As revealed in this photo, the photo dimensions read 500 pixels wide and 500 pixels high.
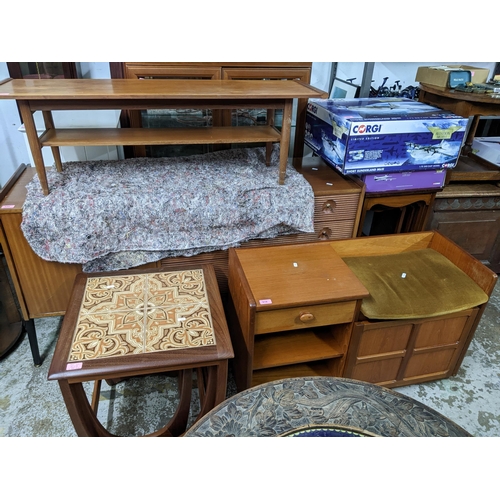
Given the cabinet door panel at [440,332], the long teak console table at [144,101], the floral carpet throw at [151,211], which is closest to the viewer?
the long teak console table at [144,101]

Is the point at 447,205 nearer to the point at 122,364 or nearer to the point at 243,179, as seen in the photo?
the point at 243,179

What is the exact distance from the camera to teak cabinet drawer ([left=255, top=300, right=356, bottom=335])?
1.55 meters

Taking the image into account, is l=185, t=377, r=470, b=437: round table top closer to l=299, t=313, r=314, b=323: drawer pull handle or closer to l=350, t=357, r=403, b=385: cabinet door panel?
l=299, t=313, r=314, b=323: drawer pull handle

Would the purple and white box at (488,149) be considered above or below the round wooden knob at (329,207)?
above

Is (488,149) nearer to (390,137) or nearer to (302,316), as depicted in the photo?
(390,137)

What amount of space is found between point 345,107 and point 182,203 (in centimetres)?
99

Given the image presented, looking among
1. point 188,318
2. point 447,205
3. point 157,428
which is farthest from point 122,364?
point 447,205

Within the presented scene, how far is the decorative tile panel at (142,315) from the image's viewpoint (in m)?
1.34

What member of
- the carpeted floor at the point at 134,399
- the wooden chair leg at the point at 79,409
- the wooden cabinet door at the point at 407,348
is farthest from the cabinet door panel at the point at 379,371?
the wooden chair leg at the point at 79,409

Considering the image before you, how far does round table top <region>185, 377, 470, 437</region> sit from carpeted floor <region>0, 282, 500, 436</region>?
85 centimetres

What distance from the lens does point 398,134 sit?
1.87m

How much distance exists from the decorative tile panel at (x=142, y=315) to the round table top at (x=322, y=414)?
36 cm

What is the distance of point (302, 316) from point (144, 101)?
1.04 meters

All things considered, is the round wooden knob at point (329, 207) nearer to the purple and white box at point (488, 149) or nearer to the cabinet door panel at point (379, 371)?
the cabinet door panel at point (379, 371)
